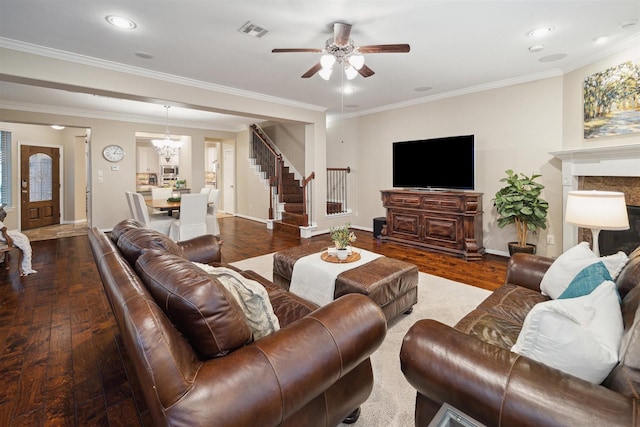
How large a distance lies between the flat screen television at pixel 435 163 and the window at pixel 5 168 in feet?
26.7

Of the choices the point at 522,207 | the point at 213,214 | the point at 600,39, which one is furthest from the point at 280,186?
the point at 600,39

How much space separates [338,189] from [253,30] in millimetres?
4825

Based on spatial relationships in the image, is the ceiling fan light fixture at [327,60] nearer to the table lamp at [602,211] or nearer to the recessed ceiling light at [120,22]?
the recessed ceiling light at [120,22]

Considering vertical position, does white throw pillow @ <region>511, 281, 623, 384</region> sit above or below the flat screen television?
below

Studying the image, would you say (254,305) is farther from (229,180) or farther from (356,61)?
(229,180)

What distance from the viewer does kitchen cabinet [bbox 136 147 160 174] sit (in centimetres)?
1012

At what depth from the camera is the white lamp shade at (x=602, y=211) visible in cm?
233

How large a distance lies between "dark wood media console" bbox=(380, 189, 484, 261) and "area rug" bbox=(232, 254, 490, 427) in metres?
1.32

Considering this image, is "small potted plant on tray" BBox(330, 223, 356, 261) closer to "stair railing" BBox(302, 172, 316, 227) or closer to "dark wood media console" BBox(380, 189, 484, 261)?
"dark wood media console" BBox(380, 189, 484, 261)

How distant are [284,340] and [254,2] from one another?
2.67 metres

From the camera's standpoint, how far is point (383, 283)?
7.89 ft

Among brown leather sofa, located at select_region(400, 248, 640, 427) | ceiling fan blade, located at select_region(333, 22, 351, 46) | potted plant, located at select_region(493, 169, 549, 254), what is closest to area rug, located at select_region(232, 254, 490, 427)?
brown leather sofa, located at select_region(400, 248, 640, 427)

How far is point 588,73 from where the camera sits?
12.1ft

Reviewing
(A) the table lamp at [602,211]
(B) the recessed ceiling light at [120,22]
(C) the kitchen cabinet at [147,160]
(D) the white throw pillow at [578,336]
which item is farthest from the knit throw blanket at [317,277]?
(C) the kitchen cabinet at [147,160]
